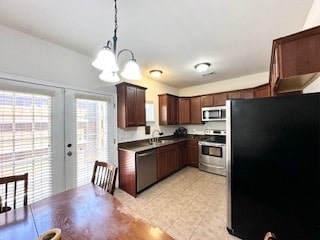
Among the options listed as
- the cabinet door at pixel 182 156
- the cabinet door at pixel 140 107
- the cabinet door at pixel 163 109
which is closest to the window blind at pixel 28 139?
the cabinet door at pixel 140 107

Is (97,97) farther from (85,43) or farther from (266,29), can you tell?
(266,29)

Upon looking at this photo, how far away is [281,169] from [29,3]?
3153 mm

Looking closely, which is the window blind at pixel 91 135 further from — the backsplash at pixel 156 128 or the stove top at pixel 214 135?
the stove top at pixel 214 135

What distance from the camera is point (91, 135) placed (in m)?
3.08

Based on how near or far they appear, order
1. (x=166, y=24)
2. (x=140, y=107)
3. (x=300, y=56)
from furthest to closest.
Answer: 1. (x=140, y=107)
2. (x=166, y=24)
3. (x=300, y=56)

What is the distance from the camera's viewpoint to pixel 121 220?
1146mm

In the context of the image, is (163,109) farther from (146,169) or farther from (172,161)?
(146,169)

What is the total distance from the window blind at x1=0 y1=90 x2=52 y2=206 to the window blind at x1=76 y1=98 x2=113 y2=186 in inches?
18.6

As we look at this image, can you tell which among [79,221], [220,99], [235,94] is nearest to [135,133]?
[220,99]

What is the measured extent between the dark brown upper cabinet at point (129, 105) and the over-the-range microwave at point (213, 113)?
210 centimetres

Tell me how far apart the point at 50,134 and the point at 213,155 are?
376 centimetres

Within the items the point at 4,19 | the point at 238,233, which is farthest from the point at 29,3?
the point at 238,233

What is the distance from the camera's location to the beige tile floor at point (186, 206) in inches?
85.1

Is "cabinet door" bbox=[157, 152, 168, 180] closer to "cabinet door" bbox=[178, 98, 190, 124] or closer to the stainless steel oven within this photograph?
the stainless steel oven
